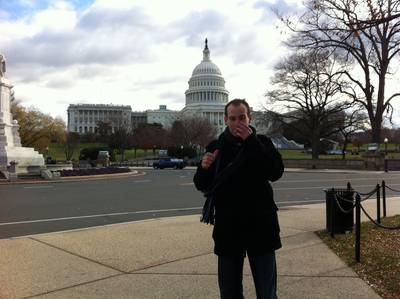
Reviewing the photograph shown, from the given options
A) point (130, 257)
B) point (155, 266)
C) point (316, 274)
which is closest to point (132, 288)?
point (155, 266)

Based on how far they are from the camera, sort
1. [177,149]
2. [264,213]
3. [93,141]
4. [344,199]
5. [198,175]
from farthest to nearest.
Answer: [93,141]
[177,149]
[344,199]
[198,175]
[264,213]

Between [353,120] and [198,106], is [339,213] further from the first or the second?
[198,106]

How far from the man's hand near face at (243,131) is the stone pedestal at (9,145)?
31644 mm

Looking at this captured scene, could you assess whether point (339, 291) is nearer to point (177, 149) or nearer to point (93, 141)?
point (177, 149)

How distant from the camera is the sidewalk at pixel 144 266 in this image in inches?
229

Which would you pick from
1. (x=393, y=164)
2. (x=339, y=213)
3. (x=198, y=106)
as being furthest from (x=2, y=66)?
(x=198, y=106)

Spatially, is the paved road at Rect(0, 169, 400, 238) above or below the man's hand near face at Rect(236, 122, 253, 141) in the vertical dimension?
below

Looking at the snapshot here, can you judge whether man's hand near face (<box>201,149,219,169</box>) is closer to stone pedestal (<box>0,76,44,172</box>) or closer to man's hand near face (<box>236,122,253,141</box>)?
man's hand near face (<box>236,122,253,141</box>)

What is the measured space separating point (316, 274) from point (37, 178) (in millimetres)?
27926

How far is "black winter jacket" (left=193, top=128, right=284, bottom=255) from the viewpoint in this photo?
389 centimetres

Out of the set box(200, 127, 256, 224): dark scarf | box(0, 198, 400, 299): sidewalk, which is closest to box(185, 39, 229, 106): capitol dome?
box(0, 198, 400, 299): sidewalk

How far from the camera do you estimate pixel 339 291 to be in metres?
5.78

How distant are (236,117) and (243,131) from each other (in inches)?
5.6

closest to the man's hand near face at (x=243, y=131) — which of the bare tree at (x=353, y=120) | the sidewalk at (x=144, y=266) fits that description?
the sidewalk at (x=144, y=266)
